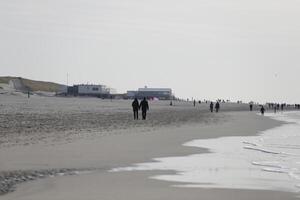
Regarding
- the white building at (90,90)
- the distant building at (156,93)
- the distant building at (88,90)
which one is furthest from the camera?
the distant building at (156,93)

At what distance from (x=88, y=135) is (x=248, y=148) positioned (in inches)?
240

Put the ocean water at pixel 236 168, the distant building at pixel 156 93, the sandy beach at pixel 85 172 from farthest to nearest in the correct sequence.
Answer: the distant building at pixel 156 93
the ocean water at pixel 236 168
the sandy beach at pixel 85 172

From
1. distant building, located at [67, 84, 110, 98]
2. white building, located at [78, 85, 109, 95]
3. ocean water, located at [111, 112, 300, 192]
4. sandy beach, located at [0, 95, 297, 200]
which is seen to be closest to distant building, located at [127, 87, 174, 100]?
distant building, located at [67, 84, 110, 98]

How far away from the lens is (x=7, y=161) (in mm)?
12875

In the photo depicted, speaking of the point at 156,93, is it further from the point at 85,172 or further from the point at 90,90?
the point at 85,172

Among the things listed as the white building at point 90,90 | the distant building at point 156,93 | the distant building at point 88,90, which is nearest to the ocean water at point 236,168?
the distant building at point 88,90

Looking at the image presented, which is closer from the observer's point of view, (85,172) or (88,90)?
(85,172)

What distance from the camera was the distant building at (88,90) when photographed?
174025 mm

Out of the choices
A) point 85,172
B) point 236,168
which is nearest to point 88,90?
point 236,168

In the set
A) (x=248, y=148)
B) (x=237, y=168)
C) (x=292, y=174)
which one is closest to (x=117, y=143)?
(x=248, y=148)

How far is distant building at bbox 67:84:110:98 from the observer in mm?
174025

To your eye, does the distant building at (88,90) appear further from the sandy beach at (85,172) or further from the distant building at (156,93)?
the sandy beach at (85,172)

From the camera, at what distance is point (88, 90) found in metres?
176

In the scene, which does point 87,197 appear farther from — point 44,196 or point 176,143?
point 176,143
